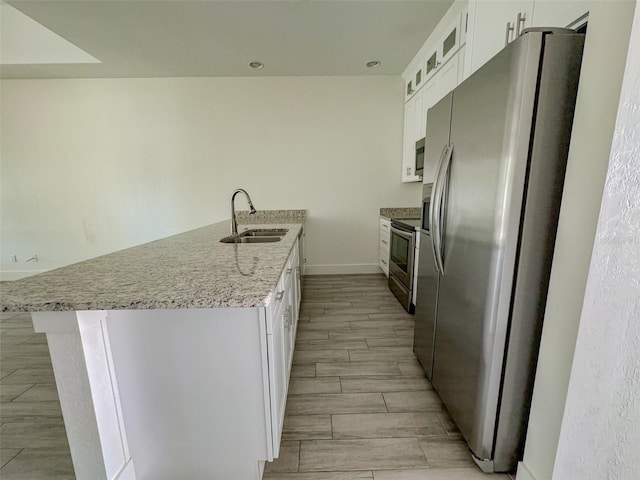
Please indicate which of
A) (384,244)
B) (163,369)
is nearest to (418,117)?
(384,244)

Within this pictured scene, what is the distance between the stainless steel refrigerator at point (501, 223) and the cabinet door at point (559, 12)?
13 centimetres

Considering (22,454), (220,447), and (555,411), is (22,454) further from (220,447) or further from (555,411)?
(555,411)

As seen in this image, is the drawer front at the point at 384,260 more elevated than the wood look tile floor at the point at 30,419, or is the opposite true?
the drawer front at the point at 384,260

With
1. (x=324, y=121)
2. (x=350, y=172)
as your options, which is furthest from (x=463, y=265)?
(x=324, y=121)

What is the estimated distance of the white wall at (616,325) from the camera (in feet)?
2.38

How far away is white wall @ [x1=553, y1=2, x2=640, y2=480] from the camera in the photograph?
28.6 inches

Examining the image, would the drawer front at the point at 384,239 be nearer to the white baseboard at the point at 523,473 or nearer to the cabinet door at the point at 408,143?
the cabinet door at the point at 408,143

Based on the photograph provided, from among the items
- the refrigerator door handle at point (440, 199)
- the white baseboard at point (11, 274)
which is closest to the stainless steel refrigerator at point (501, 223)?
the refrigerator door handle at point (440, 199)

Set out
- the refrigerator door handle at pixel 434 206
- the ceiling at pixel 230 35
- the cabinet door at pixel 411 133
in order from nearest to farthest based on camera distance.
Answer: the refrigerator door handle at pixel 434 206
the ceiling at pixel 230 35
the cabinet door at pixel 411 133

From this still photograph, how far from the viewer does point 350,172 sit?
398cm

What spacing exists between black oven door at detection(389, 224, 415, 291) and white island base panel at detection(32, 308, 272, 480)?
1933 mm

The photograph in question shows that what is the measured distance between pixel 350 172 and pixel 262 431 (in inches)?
135

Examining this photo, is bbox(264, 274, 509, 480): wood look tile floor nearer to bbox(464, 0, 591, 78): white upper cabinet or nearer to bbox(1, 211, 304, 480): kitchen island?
bbox(1, 211, 304, 480): kitchen island

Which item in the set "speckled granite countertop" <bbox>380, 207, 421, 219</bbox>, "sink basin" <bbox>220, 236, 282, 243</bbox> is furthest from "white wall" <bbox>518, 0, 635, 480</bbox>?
"speckled granite countertop" <bbox>380, 207, 421, 219</bbox>
